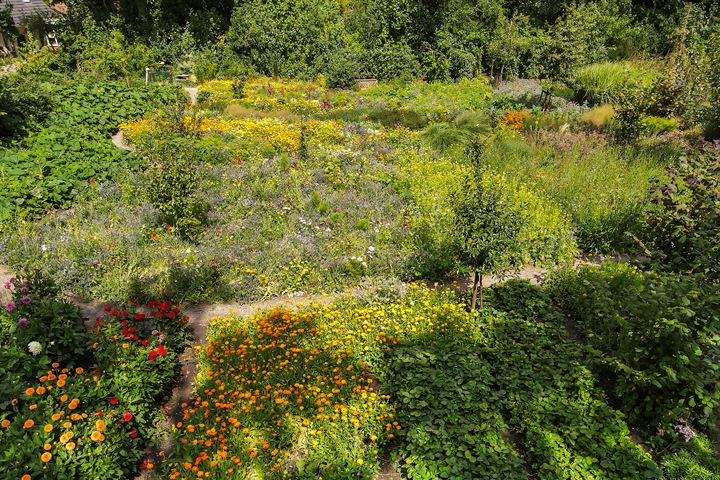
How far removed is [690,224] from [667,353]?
2.00m

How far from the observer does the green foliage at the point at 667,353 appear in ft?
13.7

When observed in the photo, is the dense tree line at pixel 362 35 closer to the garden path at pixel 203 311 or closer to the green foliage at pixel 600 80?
the green foliage at pixel 600 80

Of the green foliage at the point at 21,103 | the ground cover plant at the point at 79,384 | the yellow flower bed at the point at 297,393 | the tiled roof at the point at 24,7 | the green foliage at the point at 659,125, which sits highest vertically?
the tiled roof at the point at 24,7

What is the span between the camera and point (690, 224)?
555 centimetres

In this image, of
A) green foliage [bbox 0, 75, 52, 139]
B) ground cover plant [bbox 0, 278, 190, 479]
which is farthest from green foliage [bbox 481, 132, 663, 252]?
green foliage [bbox 0, 75, 52, 139]

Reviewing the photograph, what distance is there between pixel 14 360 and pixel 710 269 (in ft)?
22.9

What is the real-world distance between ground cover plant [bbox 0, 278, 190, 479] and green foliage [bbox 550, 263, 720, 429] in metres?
4.38

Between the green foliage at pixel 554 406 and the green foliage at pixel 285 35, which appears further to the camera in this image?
the green foliage at pixel 285 35

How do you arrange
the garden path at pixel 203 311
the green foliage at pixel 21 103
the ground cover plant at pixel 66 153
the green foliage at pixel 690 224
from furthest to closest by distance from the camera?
the green foliage at pixel 21 103 → the ground cover plant at pixel 66 153 → the green foliage at pixel 690 224 → the garden path at pixel 203 311

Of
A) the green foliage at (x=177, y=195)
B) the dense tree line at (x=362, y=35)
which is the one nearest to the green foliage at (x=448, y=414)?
the green foliage at (x=177, y=195)

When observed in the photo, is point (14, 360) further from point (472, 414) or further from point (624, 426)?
point (624, 426)

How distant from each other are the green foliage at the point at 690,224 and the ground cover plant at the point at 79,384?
554cm

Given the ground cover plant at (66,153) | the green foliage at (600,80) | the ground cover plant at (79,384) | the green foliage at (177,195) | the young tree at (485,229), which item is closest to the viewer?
the ground cover plant at (79,384)

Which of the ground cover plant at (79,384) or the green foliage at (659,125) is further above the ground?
the ground cover plant at (79,384)
